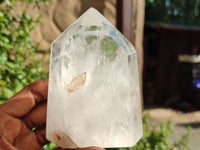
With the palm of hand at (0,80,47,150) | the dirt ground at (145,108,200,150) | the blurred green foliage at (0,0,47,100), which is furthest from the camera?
the dirt ground at (145,108,200,150)

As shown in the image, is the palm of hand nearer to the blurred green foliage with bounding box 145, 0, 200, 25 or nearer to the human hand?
the human hand

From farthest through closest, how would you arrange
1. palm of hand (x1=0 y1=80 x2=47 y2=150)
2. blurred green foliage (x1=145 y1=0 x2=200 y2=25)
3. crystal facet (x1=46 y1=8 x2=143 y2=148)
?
1. blurred green foliage (x1=145 y1=0 x2=200 y2=25)
2. palm of hand (x1=0 y1=80 x2=47 y2=150)
3. crystal facet (x1=46 y1=8 x2=143 y2=148)

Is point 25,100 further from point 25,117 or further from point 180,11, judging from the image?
point 180,11

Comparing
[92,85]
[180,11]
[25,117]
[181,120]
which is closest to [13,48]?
[25,117]

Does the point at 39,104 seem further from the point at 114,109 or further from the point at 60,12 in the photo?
the point at 60,12

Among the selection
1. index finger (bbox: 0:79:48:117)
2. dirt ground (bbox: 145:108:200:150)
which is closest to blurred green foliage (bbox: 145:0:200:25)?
dirt ground (bbox: 145:108:200:150)

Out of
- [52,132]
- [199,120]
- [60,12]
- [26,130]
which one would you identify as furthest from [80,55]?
[199,120]
